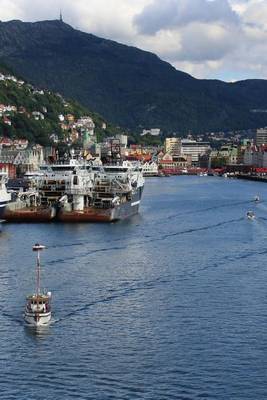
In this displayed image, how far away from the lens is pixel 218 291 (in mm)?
25312

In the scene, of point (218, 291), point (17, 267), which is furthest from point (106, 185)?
point (218, 291)

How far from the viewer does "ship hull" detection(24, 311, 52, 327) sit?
21125 mm

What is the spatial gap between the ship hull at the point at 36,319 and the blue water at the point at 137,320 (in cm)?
28

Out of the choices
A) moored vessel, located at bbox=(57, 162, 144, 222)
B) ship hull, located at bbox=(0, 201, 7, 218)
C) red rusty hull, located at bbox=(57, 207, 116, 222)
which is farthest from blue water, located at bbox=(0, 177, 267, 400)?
moored vessel, located at bbox=(57, 162, 144, 222)

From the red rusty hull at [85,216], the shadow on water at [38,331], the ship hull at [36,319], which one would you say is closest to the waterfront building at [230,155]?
the red rusty hull at [85,216]

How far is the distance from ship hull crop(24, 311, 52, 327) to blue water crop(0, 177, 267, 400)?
11.0 inches

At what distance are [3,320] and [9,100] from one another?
115 metres

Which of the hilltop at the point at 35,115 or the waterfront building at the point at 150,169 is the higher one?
the hilltop at the point at 35,115

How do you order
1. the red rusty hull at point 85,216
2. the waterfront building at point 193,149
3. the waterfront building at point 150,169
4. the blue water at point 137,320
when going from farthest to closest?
the waterfront building at point 193,149
the waterfront building at point 150,169
the red rusty hull at point 85,216
the blue water at point 137,320

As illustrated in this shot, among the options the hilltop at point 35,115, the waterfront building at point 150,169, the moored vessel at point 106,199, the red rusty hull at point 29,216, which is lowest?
the waterfront building at point 150,169

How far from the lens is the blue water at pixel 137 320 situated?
17.3m

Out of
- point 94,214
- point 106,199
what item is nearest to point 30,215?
point 94,214

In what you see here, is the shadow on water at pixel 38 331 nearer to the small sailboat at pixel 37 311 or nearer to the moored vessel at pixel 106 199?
the small sailboat at pixel 37 311

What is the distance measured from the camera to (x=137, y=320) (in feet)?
71.6
